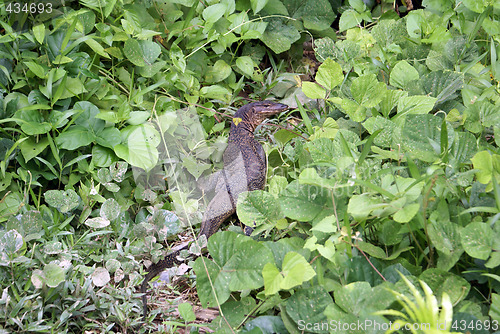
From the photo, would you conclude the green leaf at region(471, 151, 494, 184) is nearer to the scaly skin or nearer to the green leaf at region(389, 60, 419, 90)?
the green leaf at region(389, 60, 419, 90)

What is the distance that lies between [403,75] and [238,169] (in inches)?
52.0

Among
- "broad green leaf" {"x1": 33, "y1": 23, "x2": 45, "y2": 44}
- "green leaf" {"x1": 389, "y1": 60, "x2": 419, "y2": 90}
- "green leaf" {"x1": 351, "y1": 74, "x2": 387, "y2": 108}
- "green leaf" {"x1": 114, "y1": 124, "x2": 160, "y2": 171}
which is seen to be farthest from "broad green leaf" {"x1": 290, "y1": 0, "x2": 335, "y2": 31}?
"broad green leaf" {"x1": 33, "y1": 23, "x2": 45, "y2": 44}

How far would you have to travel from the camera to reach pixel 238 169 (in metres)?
3.12

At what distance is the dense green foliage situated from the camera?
1628 mm

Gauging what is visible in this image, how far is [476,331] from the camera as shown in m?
1.38

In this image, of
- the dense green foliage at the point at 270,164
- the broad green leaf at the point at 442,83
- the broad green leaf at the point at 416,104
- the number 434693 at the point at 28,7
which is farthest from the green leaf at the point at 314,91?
the number 434693 at the point at 28,7

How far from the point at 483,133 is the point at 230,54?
2273 millimetres

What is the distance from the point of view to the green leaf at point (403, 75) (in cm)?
269

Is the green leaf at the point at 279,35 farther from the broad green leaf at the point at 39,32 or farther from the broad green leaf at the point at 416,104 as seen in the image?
the broad green leaf at the point at 39,32

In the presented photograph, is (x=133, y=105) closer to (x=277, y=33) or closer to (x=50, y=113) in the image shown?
(x=50, y=113)

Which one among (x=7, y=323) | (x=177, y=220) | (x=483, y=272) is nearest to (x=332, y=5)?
(x=177, y=220)

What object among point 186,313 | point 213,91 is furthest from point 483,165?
point 213,91

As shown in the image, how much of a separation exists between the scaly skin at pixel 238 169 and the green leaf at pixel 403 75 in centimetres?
103

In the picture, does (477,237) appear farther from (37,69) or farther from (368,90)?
(37,69)
